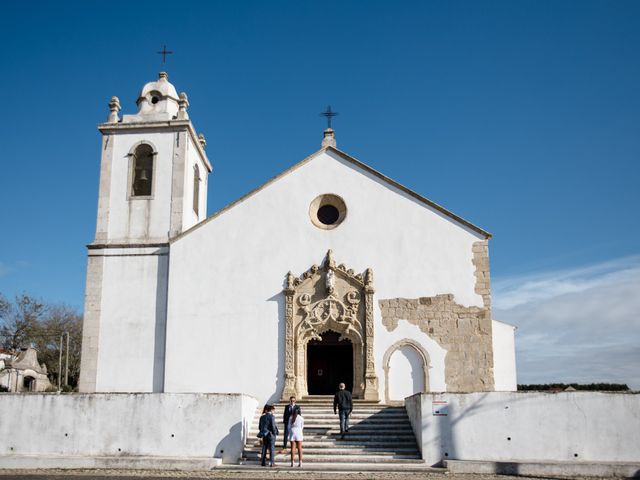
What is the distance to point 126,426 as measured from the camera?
15398 mm

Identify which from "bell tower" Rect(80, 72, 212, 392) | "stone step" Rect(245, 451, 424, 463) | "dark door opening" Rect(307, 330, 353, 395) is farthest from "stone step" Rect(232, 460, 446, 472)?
"bell tower" Rect(80, 72, 212, 392)

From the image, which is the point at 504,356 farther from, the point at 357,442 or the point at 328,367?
the point at 357,442

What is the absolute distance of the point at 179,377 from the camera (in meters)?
19.6

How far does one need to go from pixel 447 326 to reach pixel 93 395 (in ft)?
32.3

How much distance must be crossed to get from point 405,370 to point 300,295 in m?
3.79

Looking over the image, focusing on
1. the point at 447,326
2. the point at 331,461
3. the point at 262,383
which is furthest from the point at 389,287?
the point at 331,461

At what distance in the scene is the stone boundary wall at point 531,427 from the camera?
14195 millimetres

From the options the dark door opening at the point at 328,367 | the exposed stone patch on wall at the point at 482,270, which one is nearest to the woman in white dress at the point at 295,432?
Result: the dark door opening at the point at 328,367

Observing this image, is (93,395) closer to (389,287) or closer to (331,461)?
(331,461)

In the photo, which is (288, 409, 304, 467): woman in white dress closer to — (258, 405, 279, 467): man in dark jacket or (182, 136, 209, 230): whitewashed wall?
(258, 405, 279, 467): man in dark jacket

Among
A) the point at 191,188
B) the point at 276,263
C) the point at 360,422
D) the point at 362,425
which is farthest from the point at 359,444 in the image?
the point at 191,188

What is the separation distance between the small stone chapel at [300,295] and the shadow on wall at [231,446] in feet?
12.9

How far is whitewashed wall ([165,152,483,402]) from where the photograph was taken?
19.6 meters

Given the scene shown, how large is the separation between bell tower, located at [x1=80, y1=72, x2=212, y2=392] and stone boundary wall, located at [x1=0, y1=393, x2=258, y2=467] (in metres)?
4.17
